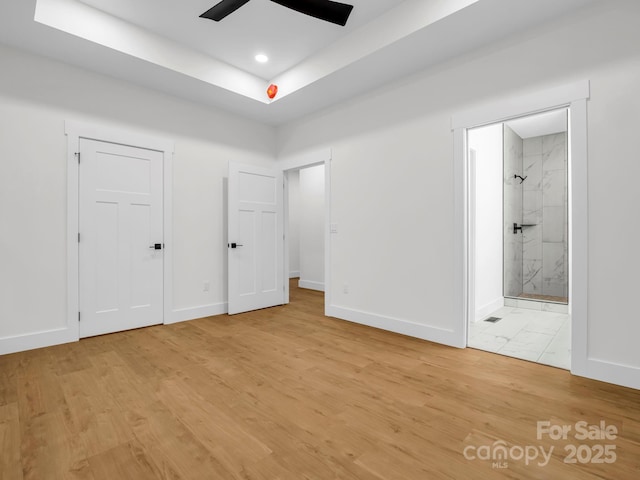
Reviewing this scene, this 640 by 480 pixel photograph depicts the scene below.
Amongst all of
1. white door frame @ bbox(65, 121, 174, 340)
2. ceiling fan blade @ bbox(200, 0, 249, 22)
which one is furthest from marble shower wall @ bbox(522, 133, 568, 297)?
white door frame @ bbox(65, 121, 174, 340)

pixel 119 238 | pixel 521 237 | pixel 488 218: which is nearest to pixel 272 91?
pixel 119 238

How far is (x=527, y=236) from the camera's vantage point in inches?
232

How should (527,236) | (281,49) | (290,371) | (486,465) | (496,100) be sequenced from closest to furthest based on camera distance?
(486,465), (290,371), (496,100), (281,49), (527,236)

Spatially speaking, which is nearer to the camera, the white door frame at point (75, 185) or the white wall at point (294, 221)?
the white door frame at point (75, 185)

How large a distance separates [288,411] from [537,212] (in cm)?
582

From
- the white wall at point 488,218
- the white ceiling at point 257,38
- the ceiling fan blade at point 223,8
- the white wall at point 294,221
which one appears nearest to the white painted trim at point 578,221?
the white ceiling at point 257,38

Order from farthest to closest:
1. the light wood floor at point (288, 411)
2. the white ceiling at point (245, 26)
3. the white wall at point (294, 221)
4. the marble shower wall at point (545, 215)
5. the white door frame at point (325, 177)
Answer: the white wall at point (294, 221) < the marble shower wall at point (545, 215) < the white door frame at point (325, 177) < the white ceiling at point (245, 26) < the light wood floor at point (288, 411)

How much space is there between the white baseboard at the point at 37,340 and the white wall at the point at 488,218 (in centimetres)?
462

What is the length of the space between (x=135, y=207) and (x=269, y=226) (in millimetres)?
1784

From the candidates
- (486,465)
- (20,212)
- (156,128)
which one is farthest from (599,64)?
(20,212)

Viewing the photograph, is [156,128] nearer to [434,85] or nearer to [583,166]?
[434,85]

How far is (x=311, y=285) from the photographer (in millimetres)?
6652

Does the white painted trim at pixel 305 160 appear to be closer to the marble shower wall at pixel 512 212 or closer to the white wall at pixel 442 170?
the white wall at pixel 442 170

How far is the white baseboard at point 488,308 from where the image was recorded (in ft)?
13.8
